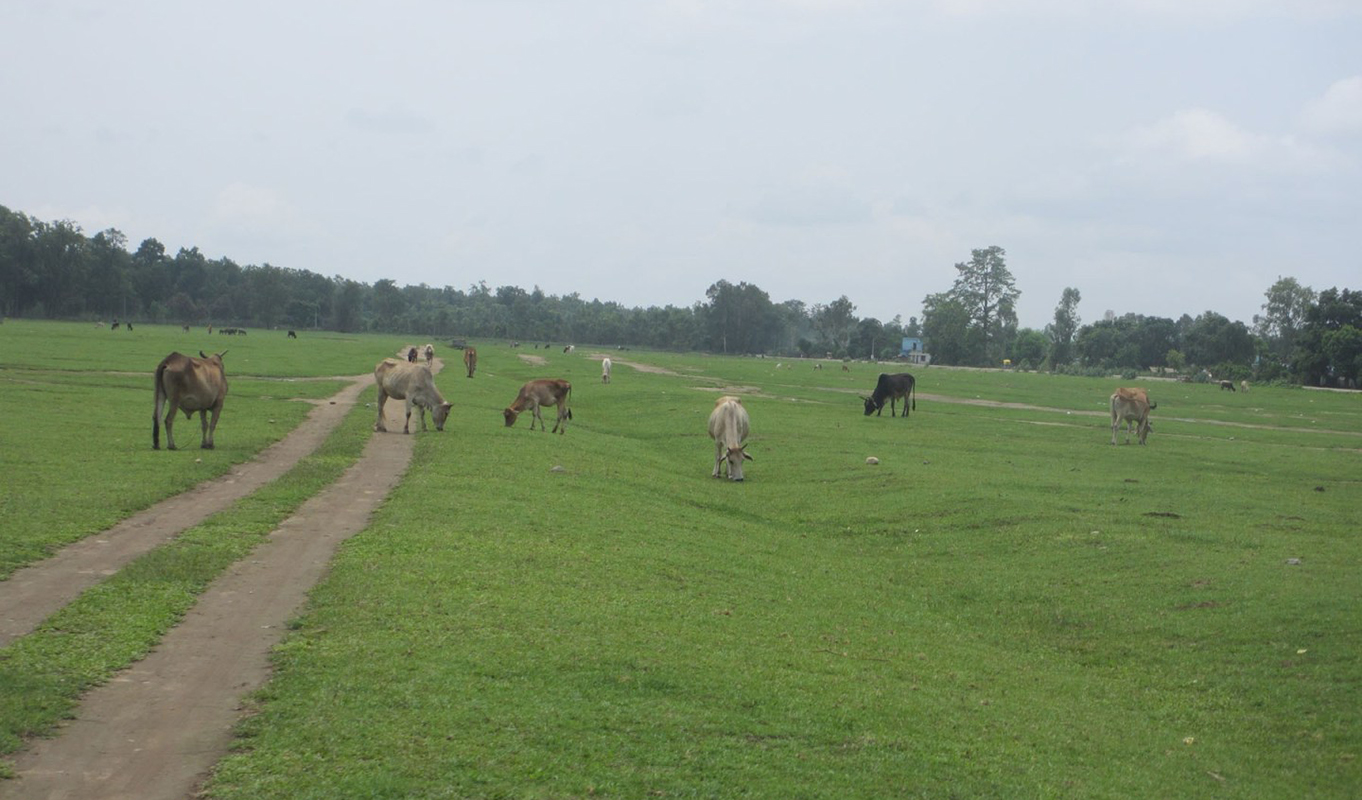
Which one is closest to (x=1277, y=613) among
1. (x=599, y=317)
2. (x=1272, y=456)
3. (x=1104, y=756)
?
(x=1104, y=756)

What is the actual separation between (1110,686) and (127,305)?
152 metres

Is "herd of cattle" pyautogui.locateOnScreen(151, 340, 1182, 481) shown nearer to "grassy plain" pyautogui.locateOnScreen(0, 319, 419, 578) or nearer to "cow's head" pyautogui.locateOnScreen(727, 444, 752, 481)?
"cow's head" pyautogui.locateOnScreen(727, 444, 752, 481)

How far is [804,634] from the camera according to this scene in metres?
11.2

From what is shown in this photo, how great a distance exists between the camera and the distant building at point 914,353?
15607 cm

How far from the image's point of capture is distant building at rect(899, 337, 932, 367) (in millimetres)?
156075

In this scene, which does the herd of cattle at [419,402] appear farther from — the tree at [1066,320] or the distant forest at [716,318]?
the tree at [1066,320]

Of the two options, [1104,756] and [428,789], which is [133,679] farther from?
[1104,756]

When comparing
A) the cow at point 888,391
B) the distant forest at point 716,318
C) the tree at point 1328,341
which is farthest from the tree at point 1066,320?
the cow at point 888,391

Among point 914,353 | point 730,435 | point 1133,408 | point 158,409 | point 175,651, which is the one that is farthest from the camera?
point 914,353

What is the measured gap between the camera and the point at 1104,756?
852cm

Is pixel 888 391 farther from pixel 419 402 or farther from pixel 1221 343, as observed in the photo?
pixel 1221 343

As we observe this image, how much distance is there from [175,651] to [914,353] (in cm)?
15576

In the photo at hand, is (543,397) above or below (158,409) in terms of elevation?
above

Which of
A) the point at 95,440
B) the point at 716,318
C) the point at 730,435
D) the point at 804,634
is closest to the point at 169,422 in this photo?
the point at 95,440
